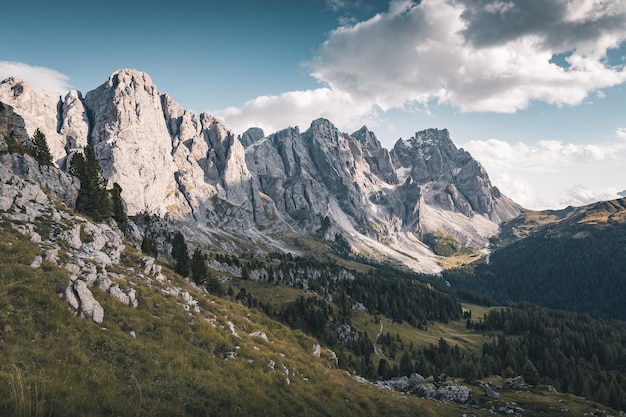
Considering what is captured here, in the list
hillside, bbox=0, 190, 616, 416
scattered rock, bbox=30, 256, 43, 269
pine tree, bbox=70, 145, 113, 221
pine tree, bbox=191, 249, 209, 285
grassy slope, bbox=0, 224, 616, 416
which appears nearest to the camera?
grassy slope, bbox=0, 224, 616, 416

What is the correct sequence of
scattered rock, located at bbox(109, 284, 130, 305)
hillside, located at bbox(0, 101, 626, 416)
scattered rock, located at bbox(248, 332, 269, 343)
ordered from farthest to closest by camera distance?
scattered rock, located at bbox(248, 332, 269, 343) → scattered rock, located at bbox(109, 284, 130, 305) → hillside, located at bbox(0, 101, 626, 416)

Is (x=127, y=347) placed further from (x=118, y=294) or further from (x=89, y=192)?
(x=89, y=192)

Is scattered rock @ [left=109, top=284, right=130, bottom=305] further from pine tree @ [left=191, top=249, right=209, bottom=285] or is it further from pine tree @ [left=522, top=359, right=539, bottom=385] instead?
pine tree @ [left=522, top=359, right=539, bottom=385]

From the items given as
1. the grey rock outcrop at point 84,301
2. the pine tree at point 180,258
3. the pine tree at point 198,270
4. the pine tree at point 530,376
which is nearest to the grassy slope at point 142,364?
the grey rock outcrop at point 84,301

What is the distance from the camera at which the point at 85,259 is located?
31.2 metres

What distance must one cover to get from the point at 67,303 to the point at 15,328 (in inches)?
159

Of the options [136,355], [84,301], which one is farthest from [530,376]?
[84,301]

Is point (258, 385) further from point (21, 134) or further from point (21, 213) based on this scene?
point (21, 134)

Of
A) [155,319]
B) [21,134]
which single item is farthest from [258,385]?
[21,134]

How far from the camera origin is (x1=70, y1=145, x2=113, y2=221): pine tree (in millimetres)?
69125

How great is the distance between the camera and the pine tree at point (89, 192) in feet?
227

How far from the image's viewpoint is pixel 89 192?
71.8m

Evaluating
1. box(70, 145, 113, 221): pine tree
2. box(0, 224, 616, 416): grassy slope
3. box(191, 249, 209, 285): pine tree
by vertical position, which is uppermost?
box(70, 145, 113, 221): pine tree

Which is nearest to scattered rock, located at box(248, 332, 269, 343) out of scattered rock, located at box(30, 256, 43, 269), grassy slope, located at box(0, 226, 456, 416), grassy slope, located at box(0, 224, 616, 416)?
grassy slope, located at box(0, 224, 616, 416)
